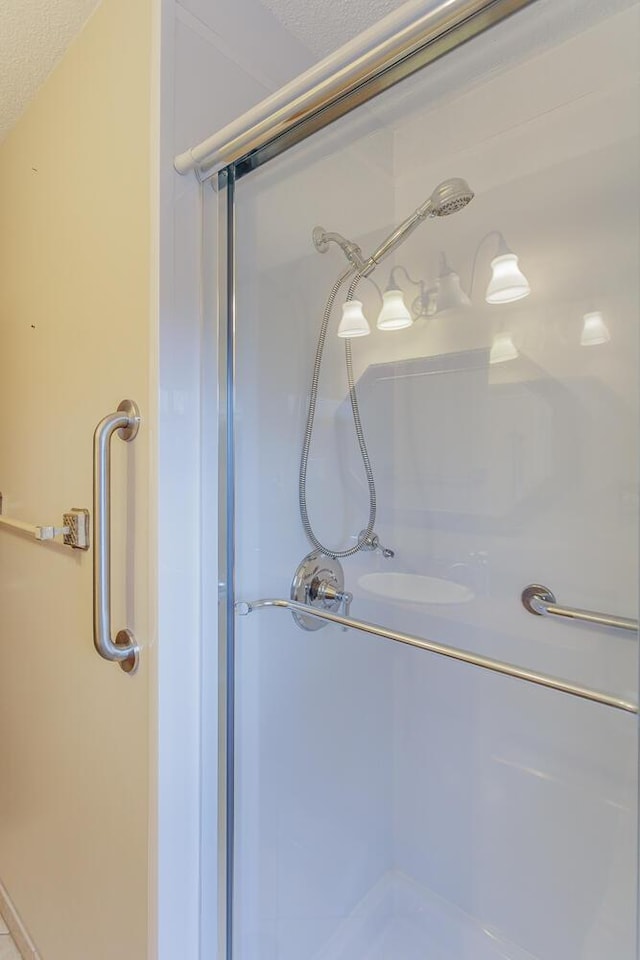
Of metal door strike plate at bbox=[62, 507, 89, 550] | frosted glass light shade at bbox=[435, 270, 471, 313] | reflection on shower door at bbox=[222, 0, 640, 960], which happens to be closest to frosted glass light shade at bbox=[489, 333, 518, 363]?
reflection on shower door at bbox=[222, 0, 640, 960]

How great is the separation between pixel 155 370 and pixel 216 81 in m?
0.57

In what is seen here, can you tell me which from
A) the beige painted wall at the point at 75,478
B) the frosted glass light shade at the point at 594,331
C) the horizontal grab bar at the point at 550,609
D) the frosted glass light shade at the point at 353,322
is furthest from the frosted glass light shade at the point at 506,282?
the beige painted wall at the point at 75,478

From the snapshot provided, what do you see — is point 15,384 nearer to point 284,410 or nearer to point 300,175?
point 284,410

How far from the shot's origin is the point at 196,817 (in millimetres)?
922

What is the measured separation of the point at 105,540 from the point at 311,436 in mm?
496

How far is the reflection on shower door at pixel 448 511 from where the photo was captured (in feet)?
3.35

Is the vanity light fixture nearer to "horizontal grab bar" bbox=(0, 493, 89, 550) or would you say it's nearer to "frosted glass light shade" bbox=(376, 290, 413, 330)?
"frosted glass light shade" bbox=(376, 290, 413, 330)

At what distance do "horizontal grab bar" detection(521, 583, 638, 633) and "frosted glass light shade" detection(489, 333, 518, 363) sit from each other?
21.5 inches

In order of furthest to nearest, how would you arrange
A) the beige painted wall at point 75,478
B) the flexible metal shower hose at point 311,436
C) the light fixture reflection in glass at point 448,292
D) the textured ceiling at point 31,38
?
the light fixture reflection in glass at point 448,292
the flexible metal shower hose at point 311,436
the textured ceiling at point 31,38
the beige painted wall at point 75,478

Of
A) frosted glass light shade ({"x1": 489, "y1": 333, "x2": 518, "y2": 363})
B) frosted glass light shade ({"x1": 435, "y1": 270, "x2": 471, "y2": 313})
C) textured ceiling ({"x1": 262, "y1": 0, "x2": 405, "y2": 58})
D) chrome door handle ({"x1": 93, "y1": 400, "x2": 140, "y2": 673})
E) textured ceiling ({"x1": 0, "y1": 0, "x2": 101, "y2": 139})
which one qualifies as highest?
textured ceiling ({"x1": 262, "y1": 0, "x2": 405, "y2": 58})

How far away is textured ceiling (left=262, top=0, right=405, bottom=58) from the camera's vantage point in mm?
1033

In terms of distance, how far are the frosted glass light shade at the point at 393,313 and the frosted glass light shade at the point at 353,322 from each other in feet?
0.15

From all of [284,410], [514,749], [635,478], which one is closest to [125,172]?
[284,410]

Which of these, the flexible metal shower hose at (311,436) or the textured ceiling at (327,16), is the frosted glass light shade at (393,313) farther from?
the textured ceiling at (327,16)
